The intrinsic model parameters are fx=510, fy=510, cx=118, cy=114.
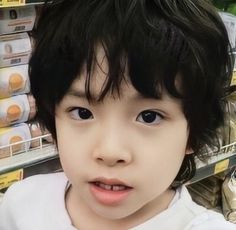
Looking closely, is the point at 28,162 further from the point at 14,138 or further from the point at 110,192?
the point at 110,192

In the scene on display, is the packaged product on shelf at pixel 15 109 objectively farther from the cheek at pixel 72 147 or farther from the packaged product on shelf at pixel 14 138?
the cheek at pixel 72 147

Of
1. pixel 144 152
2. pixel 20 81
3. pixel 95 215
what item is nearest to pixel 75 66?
pixel 144 152

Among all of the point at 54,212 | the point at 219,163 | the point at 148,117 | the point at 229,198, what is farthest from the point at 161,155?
the point at 229,198

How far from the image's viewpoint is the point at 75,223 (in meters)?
0.82

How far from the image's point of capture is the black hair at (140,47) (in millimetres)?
645

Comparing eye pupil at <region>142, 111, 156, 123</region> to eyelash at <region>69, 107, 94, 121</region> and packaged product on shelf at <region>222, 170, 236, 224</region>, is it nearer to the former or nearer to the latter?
eyelash at <region>69, 107, 94, 121</region>

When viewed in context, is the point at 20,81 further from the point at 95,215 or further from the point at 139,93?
the point at 139,93

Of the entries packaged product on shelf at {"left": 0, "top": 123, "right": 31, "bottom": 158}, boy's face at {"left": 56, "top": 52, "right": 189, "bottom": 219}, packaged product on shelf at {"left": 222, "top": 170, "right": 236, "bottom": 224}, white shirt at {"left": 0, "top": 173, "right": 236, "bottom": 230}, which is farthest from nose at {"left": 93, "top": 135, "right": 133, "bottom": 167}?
packaged product on shelf at {"left": 222, "top": 170, "right": 236, "bottom": 224}

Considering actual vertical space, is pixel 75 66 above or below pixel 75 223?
above

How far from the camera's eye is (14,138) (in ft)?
4.87

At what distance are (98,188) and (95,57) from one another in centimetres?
17

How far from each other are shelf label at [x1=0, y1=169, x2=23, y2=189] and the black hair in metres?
0.68

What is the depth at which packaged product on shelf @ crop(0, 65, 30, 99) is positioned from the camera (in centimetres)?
143

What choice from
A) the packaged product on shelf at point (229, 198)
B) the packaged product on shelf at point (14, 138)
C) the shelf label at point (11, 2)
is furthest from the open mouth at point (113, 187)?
the packaged product on shelf at point (229, 198)
